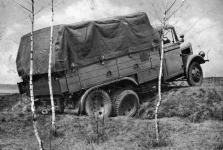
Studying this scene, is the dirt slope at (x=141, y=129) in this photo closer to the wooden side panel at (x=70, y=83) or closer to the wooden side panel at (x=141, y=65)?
the wooden side panel at (x=70, y=83)

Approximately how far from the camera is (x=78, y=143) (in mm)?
8641

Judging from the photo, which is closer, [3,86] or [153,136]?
[153,136]

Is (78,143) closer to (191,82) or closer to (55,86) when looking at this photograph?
(55,86)

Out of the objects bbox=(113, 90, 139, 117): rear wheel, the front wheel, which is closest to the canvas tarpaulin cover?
bbox=(113, 90, 139, 117): rear wheel

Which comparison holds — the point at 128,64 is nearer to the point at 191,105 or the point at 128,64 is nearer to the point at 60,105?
the point at 191,105

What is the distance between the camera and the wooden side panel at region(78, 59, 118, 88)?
11008 millimetres

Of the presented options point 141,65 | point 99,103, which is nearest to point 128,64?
point 141,65

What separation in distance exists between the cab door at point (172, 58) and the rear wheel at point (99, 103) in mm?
3053

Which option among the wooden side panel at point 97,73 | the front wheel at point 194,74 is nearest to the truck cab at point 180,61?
the front wheel at point 194,74

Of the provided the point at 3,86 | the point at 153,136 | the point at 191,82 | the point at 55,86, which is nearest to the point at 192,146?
the point at 153,136

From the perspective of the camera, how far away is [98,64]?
11391 mm

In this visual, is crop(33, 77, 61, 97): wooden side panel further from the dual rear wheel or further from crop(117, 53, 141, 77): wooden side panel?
crop(117, 53, 141, 77): wooden side panel

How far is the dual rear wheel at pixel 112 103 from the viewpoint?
11281 mm

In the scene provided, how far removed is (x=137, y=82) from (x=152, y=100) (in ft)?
4.02
